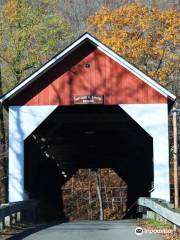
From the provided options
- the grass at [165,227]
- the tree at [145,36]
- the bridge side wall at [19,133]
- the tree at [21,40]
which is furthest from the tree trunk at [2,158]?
the grass at [165,227]

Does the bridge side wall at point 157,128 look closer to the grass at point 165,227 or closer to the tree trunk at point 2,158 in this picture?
the grass at point 165,227

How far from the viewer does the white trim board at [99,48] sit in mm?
19344

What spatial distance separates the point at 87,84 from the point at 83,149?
37.7 feet

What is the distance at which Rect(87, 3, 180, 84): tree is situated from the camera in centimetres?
3766

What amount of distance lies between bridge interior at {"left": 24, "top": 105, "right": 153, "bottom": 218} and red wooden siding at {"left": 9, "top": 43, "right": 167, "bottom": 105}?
151 cm

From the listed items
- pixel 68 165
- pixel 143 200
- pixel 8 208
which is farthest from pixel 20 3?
pixel 8 208

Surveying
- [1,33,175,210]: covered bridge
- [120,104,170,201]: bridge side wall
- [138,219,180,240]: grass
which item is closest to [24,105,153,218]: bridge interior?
[1,33,175,210]: covered bridge

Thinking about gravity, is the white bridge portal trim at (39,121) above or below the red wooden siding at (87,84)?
below

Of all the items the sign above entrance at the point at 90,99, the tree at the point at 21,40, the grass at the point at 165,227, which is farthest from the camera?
the tree at the point at 21,40

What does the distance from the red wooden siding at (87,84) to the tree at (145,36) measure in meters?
17.6

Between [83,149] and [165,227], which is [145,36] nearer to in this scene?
[83,149]

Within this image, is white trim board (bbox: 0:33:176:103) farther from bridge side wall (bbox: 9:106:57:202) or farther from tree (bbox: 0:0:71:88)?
tree (bbox: 0:0:71:88)

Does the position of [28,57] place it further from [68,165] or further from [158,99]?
[158,99]

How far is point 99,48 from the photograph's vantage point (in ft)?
65.0
